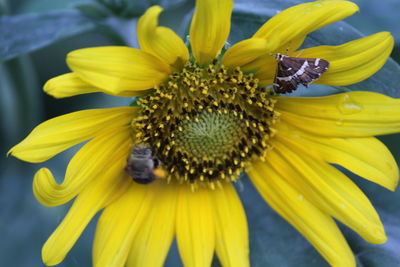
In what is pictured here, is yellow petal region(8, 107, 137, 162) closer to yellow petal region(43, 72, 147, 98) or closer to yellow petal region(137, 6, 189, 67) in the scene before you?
yellow petal region(43, 72, 147, 98)

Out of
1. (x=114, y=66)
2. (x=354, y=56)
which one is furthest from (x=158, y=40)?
(x=354, y=56)

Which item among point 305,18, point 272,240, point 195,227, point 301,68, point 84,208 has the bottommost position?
point 272,240

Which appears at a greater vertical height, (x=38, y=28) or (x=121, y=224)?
(x=38, y=28)

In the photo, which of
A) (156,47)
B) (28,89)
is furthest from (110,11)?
(156,47)

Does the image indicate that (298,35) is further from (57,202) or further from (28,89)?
(28,89)

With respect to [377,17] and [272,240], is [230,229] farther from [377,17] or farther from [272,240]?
[377,17]

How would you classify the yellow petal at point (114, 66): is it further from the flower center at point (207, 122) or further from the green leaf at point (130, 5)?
the green leaf at point (130, 5)
